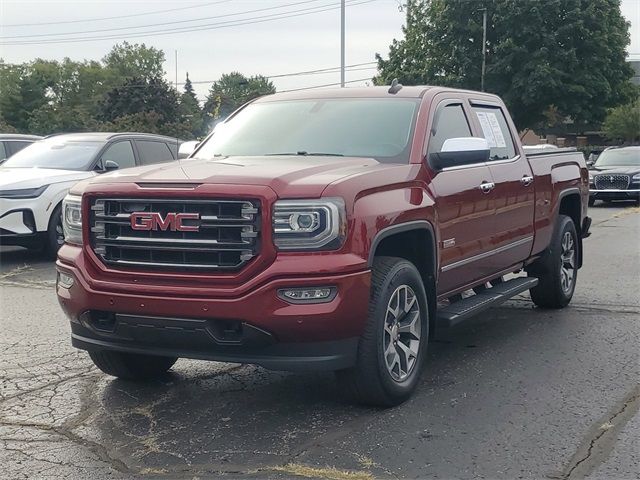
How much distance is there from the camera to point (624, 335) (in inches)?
267

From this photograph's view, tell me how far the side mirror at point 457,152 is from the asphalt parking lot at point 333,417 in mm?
1428

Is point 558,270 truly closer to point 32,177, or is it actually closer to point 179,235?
point 179,235

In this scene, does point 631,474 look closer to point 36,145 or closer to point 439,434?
point 439,434

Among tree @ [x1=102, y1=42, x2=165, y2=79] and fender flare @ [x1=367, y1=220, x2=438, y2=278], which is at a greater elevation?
tree @ [x1=102, y1=42, x2=165, y2=79]

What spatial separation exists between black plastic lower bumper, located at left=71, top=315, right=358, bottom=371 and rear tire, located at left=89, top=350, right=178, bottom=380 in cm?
76

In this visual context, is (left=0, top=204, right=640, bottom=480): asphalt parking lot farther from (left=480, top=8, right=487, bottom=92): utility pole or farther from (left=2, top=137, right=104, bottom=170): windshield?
(left=480, top=8, right=487, bottom=92): utility pole

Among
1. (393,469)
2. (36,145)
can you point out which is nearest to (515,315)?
(393,469)

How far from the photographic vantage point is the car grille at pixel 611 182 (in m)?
21.3

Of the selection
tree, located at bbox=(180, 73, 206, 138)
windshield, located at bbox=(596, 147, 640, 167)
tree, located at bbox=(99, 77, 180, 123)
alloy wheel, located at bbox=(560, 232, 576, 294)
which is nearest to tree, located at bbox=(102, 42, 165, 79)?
tree, located at bbox=(180, 73, 206, 138)

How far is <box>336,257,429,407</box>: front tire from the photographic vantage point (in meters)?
4.61

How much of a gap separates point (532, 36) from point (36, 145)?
35.0 metres

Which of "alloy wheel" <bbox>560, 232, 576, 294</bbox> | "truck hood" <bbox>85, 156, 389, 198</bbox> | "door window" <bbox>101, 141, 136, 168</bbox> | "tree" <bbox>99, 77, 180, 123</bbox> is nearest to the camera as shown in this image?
"truck hood" <bbox>85, 156, 389, 198</bbox>

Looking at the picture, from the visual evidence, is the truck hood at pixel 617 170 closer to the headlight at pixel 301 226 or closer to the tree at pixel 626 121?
the headlight at pixel 301 226

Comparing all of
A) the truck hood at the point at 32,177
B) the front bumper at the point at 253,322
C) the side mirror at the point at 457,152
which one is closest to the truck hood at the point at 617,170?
the truck hood at the point at 32,177
